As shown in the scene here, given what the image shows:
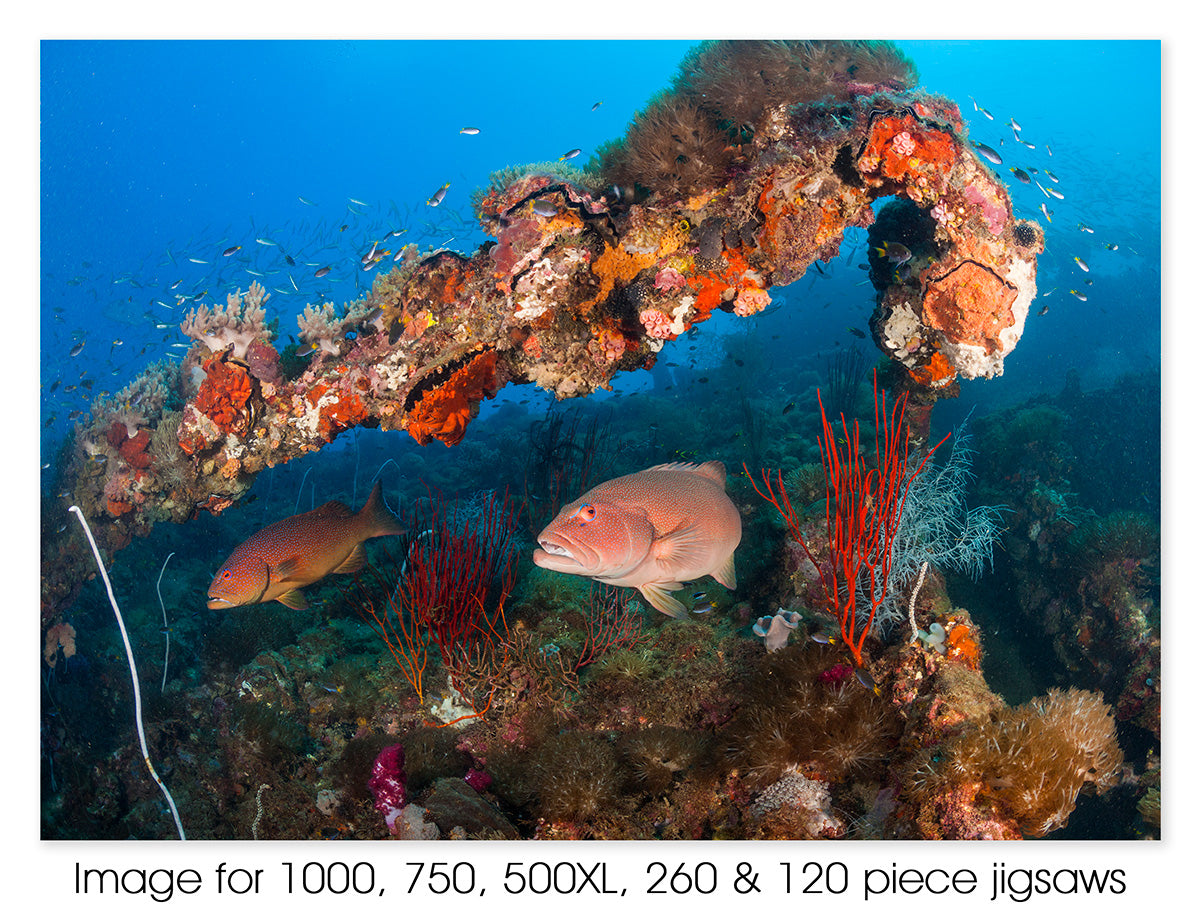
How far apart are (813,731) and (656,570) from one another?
4.24 feet

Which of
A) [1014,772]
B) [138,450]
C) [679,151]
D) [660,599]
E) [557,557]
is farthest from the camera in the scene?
[138,450]

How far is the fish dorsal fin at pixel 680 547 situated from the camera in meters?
2.88

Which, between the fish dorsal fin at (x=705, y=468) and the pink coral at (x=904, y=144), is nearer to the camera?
the fish dorsal fin at (x=705, y=468)

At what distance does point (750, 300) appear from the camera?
4.08 m

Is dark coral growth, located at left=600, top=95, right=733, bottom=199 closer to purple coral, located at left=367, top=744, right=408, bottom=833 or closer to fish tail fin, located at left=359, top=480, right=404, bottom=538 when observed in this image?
fish tail fin, located at left=359, top=480, right=404, bottom=538

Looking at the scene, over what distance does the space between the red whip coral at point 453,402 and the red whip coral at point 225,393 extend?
138 cm

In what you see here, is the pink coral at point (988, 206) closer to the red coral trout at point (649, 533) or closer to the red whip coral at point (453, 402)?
the red coral trout at point (649, 533)

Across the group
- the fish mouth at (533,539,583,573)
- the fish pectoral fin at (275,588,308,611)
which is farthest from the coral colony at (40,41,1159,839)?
the fish pectoral fin at (275,588,308,611)

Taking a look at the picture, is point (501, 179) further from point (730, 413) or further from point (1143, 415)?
point (1143, 415)

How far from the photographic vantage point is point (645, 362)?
4320 millimetres

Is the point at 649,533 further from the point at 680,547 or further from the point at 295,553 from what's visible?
the point at 295,553

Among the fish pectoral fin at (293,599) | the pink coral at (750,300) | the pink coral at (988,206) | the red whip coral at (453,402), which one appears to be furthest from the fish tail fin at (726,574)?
the fish pectoral fin at (293,599)

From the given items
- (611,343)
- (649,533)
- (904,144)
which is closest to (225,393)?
(611,343)
